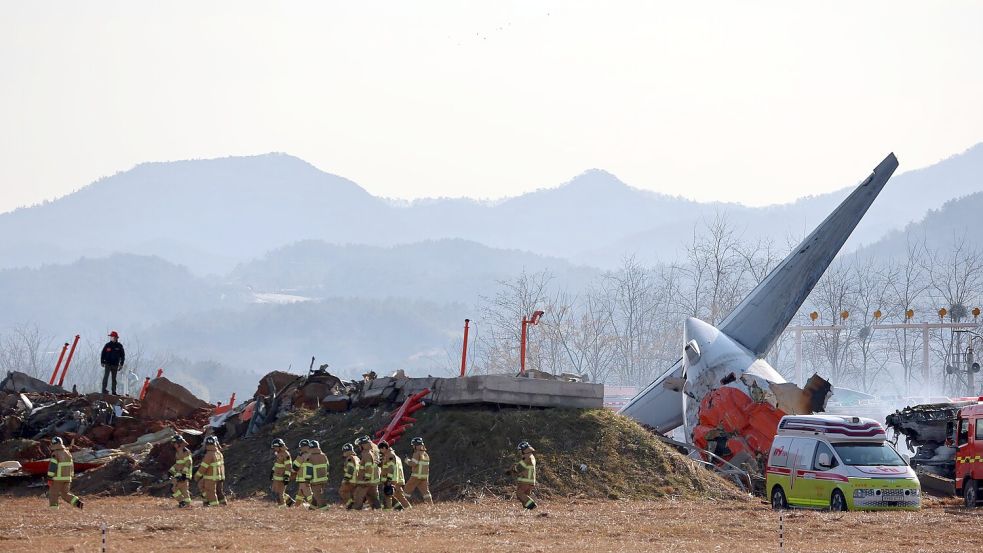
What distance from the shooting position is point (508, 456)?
3183 cm

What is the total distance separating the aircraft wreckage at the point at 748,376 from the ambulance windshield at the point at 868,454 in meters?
7.68

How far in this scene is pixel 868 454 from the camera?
28281 millimetres

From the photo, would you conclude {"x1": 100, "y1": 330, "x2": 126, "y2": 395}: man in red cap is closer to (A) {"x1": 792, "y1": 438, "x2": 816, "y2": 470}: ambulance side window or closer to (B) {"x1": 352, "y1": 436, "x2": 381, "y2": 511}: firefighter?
(B) {"x1": 352, "y1": 436, "x2": 381, "y2": 511}: firefighter

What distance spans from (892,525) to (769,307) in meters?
22.4

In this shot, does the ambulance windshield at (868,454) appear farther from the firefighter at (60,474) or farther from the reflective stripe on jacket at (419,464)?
the firefighter at (60,474)

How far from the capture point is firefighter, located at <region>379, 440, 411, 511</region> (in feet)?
91.7

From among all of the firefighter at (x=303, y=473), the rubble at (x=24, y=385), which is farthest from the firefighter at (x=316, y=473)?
the rubble at (x=24, y=385)

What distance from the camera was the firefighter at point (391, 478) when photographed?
27.9m

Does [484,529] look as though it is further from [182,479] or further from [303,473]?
[182,479]

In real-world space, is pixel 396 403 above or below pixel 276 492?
above

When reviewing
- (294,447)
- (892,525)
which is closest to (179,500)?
(294,447)

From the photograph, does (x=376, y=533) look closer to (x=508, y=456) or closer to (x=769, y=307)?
(x=508, y=456)

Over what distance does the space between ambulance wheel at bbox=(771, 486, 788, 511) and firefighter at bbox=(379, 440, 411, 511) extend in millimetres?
8161

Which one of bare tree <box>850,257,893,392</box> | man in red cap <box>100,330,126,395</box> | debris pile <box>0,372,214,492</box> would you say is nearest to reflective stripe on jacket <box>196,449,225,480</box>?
debris pile <box>0,372,214,492</box>
